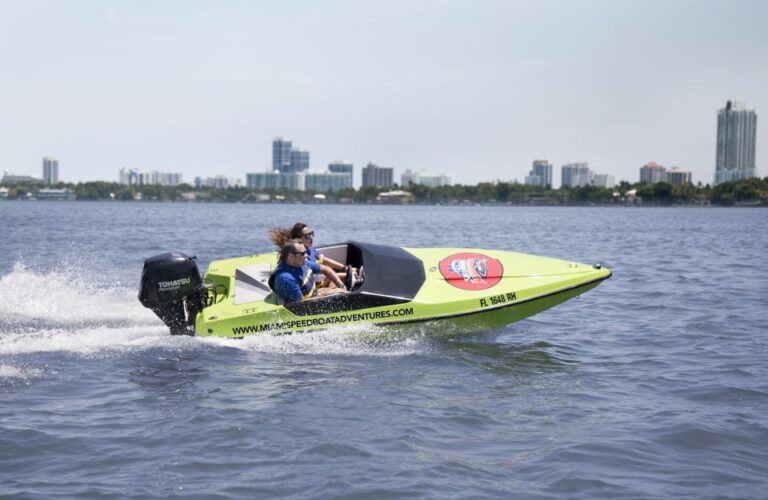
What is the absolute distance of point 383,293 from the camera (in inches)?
469

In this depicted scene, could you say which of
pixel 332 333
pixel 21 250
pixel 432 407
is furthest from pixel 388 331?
pixel 21 250

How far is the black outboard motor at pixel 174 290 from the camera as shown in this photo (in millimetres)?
11633

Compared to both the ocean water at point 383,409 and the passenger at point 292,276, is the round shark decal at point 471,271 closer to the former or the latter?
the ocean water at point 383,409

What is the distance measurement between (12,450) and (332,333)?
5.07 meters

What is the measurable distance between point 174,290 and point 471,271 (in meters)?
4.16

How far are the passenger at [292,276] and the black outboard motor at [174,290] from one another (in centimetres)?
106

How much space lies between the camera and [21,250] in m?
32.1

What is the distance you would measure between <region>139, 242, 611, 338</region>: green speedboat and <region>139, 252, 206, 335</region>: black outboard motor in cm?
1

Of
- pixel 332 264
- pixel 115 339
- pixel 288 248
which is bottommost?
pixel 115 339

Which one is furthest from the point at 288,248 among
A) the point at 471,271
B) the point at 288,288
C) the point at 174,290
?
the point at 471,271

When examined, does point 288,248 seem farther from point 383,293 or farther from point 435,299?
point 435,299

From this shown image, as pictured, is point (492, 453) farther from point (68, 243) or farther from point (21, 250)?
point (68, 243)

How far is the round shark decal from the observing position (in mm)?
12516

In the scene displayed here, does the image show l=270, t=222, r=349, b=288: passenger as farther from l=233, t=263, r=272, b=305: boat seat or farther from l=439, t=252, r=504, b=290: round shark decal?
l=439, t=252, r=504, b=290: round shark decal
